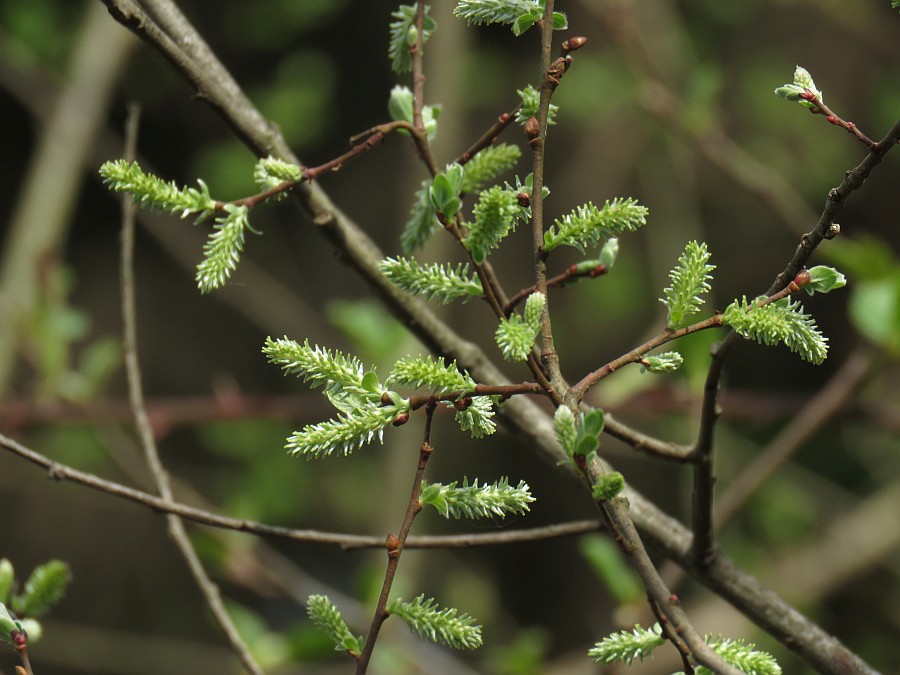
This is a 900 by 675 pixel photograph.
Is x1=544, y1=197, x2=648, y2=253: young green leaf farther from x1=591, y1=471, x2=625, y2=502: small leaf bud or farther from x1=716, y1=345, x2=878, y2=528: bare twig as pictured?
x1=716, y1=345, x2=878, y2=528: bare twig

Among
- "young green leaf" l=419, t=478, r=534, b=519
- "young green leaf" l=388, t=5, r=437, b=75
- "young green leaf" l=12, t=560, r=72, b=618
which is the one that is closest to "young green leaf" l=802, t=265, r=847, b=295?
"young green leaf" l=419, t=478, r=534, b=519

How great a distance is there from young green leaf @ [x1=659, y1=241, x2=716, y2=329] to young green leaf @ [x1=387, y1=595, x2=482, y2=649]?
221 millimetres

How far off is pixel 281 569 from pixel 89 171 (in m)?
1.48

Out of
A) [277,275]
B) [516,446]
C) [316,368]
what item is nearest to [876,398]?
[516,446]

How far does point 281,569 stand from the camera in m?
2.08

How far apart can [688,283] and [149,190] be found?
0.34 m

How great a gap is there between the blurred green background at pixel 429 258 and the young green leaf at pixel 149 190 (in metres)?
1.55

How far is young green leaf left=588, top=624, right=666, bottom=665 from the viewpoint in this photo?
1.70 ft

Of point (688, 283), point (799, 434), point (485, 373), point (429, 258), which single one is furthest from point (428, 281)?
point (429, 258)

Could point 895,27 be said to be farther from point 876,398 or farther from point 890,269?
point 890,269

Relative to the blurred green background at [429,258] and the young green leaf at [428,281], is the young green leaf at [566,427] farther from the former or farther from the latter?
the blurred green background at [429,258]

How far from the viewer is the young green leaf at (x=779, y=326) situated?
0.50 meters

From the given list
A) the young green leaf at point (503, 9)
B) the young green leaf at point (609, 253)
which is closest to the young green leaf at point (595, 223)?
the young green leaf at point (609, 253)

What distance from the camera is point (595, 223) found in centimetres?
53
